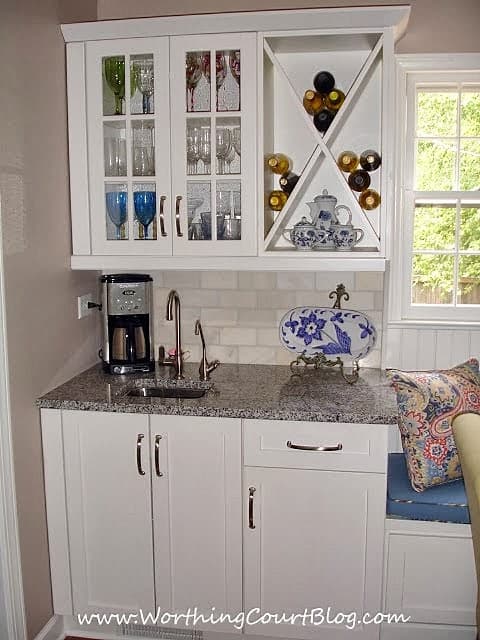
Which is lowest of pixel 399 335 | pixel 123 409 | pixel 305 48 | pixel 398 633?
pixel 398 633

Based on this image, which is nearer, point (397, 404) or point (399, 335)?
point (397, 404)

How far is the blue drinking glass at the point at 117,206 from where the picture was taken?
2.70 meters

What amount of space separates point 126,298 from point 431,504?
1.42 meters

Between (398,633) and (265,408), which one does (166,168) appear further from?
(398,633)

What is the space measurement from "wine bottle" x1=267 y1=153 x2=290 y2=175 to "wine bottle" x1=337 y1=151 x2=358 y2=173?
212mm

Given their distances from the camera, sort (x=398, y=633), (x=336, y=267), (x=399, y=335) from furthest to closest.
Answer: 1. (x=399, y=335)
2. (x=336, y=267)
3. (x=398, y=633)

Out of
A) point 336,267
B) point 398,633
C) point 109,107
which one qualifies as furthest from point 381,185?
point 398,633

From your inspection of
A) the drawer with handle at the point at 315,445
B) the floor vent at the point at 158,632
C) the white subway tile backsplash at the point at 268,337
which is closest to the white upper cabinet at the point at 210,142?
the white subway tile backsplash at the point at 268,337

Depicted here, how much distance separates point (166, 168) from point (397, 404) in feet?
4.05

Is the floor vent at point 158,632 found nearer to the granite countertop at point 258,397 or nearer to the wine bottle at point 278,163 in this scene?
the granite countertop at point 258,397

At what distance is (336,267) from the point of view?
2.60 m

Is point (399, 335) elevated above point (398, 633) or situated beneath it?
elevated above

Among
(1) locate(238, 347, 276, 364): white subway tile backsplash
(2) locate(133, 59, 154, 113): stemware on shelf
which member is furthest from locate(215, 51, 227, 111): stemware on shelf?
(1) locate(238, 347, 276, 364): white subway tile backsplash

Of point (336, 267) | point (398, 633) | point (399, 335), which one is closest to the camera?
point (398, 633)
